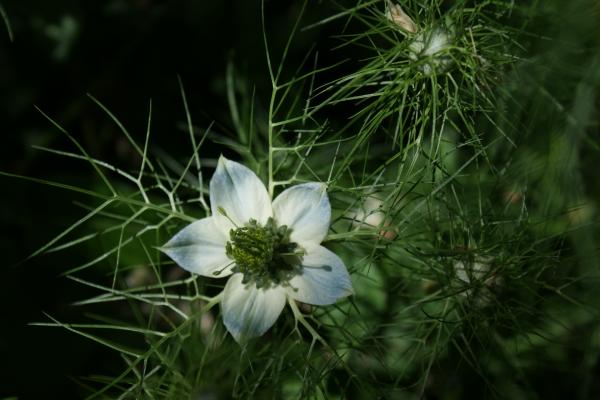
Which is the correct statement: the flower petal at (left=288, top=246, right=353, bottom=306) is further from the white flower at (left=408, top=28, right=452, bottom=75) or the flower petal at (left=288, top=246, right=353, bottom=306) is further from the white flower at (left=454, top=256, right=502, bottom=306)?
the white flower at (left=408, top=28, right=452, bottom=75)

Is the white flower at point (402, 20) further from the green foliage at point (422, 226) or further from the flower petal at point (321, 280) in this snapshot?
the flower petal at point (321, 280)

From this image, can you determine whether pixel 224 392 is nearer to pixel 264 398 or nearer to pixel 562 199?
pixel 264 398

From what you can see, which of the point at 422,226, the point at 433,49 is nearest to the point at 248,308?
the point at 422,226

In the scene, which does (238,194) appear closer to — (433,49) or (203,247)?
(203,247)

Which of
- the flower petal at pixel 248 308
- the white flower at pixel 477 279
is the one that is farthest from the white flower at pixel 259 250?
the white flower at pixel 477 279

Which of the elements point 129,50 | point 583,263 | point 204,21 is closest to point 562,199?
point 583,263

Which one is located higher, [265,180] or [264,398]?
[265,180]
